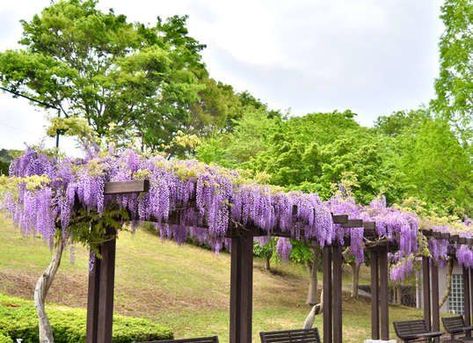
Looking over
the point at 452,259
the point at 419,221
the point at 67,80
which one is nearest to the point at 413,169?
the point at 452,259

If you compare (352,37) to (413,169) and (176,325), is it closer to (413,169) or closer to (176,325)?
(413,169)

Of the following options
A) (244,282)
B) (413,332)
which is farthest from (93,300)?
(413,332)

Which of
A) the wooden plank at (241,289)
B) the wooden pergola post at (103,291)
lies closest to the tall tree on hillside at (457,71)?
the wooden plank at (241,289)

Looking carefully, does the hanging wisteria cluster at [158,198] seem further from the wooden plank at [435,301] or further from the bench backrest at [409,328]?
the wooden plank at [435,301]

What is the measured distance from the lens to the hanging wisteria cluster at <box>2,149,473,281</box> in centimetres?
530

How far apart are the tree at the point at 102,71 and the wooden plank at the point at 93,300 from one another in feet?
52.0

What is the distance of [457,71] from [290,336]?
33.0ft

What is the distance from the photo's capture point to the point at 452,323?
40.4ft

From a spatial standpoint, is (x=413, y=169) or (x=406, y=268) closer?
(x=406, y=268)

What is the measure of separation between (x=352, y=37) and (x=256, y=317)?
25.3 feet

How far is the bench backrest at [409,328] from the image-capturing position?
10116mm

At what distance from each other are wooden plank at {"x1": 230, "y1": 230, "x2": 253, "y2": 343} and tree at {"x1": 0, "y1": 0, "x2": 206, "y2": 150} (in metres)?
14.4

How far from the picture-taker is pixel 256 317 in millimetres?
15953

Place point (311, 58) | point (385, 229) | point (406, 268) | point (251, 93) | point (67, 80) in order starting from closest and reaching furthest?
point (385, 229)
point (406, 268)
point (311, 58)
point (67, 80)
point (251, 93)
